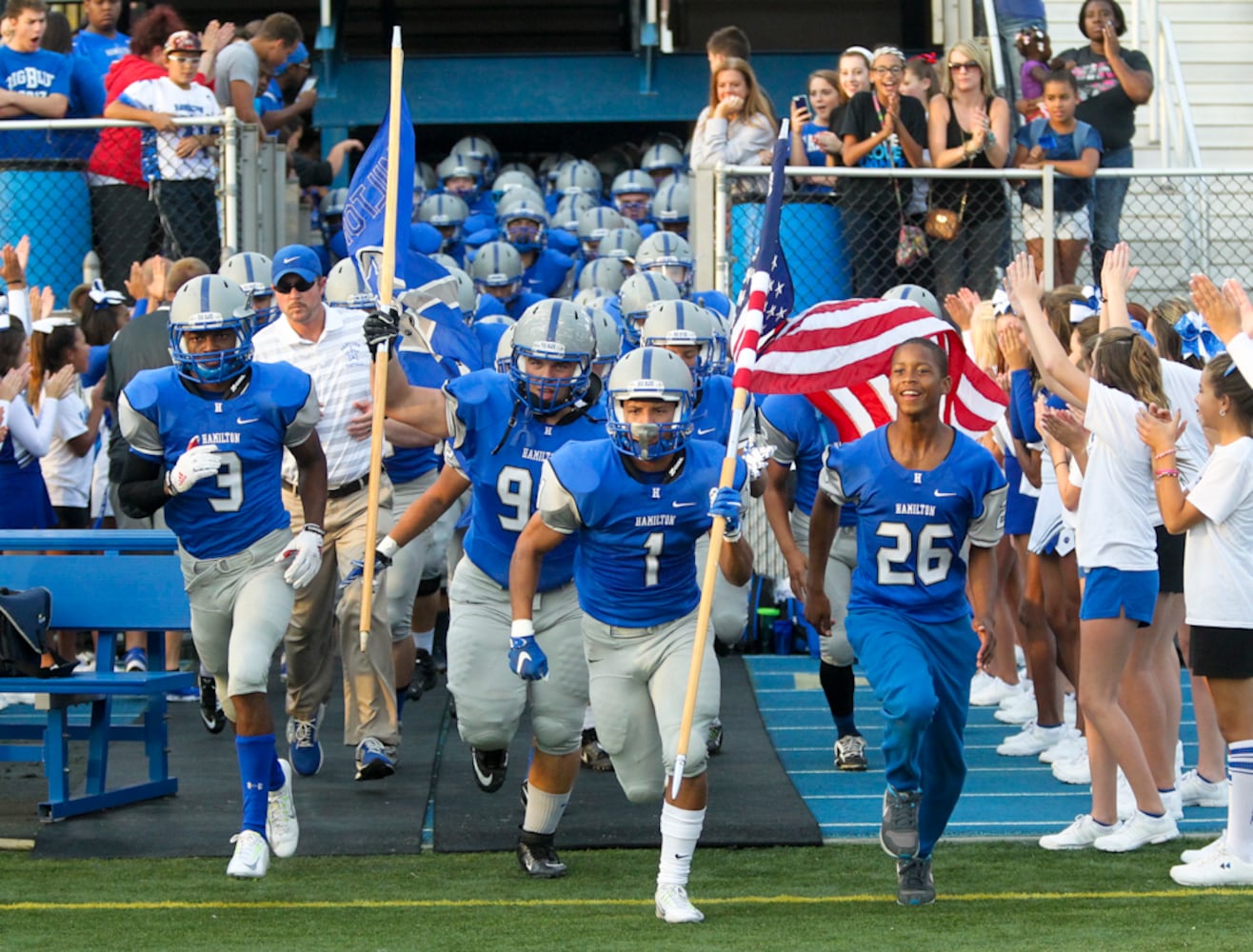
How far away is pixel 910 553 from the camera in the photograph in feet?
18.8

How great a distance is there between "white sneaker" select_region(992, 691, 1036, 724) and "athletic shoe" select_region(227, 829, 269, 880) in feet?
12.9

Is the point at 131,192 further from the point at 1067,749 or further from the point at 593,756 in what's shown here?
the point at 1067,749

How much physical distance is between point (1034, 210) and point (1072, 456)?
3786mm

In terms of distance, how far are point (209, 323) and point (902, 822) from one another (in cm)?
268

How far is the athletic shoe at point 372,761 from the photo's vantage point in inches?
290

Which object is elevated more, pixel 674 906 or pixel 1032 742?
pixel 674 906

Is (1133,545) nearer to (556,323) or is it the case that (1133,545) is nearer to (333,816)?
(556,323)

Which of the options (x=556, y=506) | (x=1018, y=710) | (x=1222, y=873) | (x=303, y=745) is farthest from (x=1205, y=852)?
(x=303, y=745)

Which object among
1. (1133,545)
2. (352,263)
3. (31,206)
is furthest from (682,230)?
(1133,545)

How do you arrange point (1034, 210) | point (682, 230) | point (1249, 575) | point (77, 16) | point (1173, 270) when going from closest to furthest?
1. point (1249, 575)
2. point (1034, 210)
3. point (1173, 270)
4. point (682, 230)
5. point (77, 16)

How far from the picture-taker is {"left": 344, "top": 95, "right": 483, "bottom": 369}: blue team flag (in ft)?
23.6

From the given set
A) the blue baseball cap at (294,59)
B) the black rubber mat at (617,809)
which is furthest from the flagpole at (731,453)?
the blue baseball cap at (294,59)

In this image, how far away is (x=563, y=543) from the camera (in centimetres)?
643

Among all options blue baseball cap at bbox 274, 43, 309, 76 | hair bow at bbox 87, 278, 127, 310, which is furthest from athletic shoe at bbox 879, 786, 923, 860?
blue baseball cap at bbox 274, 43, 309, 76
